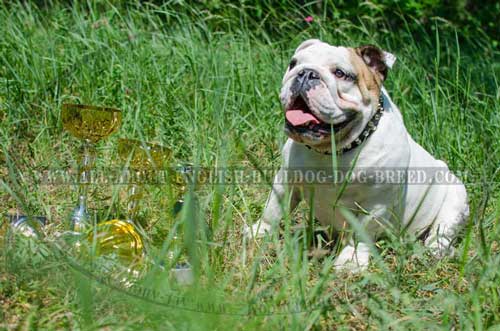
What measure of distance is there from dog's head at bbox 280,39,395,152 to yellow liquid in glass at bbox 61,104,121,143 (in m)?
0.60

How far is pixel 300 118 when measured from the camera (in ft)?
7.14

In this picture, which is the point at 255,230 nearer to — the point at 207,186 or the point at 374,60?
the point at 207,186

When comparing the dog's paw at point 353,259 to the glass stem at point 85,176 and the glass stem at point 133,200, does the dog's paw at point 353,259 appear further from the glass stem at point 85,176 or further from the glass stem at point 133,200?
the glass stem at point 85,176

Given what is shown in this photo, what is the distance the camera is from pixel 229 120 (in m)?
3.25

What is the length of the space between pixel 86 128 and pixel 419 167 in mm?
1172

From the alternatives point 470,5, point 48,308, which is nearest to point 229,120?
point 48,308

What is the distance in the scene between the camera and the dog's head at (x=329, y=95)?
216 centimetres

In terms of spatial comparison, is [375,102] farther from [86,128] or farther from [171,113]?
[171,113]

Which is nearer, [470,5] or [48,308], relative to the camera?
[48,308]

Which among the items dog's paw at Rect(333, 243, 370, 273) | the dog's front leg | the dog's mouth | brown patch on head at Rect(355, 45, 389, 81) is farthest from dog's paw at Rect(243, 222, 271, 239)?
brown patch on head at Rect(355, 45, 389, 81)

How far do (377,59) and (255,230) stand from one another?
0.73m

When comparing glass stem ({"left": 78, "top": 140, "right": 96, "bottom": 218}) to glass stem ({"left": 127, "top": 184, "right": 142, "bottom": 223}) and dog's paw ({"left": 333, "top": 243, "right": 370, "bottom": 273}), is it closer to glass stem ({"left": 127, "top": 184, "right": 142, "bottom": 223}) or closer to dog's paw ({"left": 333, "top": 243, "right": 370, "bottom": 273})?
glass stem ({"left": 127, "top": 184, "right": 142, "bottom": 223})

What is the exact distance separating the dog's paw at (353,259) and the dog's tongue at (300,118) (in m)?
0.42

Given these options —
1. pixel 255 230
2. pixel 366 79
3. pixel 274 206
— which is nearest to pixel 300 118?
pixel 366 79
